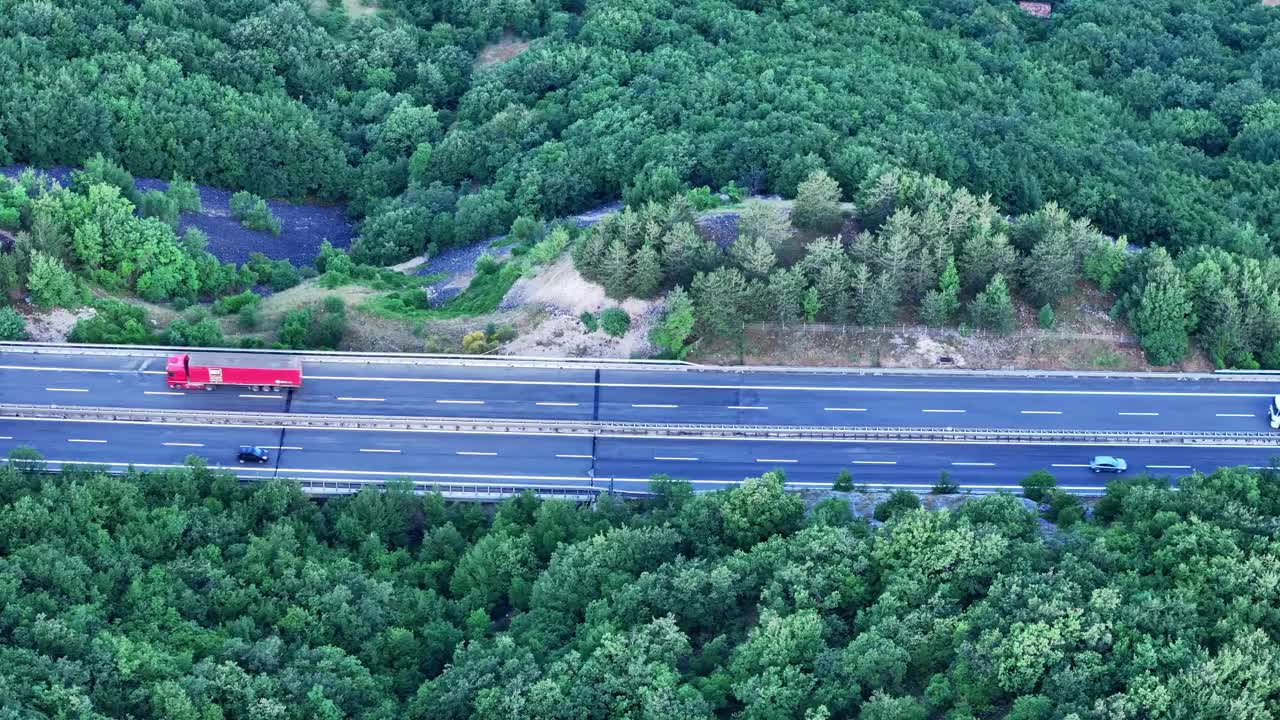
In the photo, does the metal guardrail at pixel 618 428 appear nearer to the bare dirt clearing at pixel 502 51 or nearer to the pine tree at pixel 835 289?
the pine tree at pixel 835 289

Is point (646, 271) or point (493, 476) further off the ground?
point (646, 271)

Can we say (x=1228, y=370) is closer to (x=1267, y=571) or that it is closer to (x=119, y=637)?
(x=1267, y=571)

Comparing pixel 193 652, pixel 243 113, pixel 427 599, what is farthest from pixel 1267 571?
pixel 243 113

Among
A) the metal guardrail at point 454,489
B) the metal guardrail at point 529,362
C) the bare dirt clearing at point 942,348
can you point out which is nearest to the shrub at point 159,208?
the metal guardrail at point 529,362

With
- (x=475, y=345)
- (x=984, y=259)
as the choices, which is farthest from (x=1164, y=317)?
(x=475, y=345)

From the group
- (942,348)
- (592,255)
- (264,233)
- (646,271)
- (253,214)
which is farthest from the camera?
(264,233)

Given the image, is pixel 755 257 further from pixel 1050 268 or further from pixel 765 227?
pixel 1050 268

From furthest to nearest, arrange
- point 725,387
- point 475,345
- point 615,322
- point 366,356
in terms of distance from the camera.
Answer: point 615,322 < point 475,345 < point 366,356 < point 725,387
